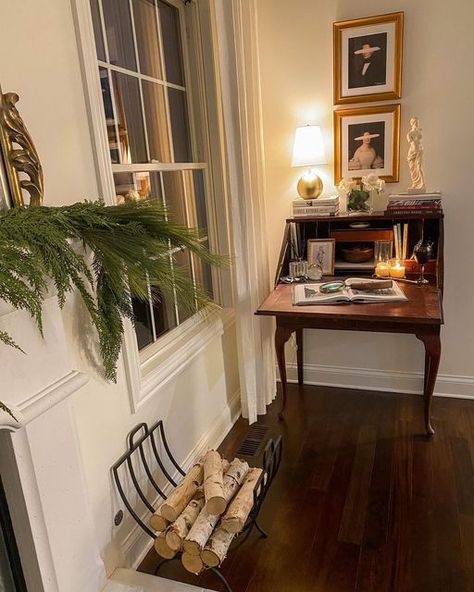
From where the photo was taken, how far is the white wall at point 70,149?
1.20 m

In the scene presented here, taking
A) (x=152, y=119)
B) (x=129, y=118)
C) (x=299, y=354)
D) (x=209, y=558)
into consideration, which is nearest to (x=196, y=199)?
(x=152, y=119)

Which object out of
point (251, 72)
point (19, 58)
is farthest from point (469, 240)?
point (19, 58)

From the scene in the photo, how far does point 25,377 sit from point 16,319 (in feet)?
0.52

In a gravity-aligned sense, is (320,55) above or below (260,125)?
above

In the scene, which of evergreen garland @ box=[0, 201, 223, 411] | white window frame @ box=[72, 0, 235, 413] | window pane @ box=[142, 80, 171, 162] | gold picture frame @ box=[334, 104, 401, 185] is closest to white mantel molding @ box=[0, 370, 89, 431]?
evergreen garland @ box=[0, 201, 223, 411]

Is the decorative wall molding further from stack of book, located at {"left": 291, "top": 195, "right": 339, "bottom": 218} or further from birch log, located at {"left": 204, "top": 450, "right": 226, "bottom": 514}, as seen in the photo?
stack of book, located at {"left": 291, "top": 195, "right": 339, "bottom": 218}

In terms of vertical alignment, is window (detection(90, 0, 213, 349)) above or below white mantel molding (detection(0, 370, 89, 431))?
above

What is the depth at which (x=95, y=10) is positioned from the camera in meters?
1.62

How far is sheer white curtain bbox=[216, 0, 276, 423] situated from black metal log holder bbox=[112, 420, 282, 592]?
26.7 inches

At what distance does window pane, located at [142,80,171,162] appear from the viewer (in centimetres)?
196

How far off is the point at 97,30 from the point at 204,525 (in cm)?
178

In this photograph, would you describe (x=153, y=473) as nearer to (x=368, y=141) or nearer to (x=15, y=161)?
(x=15, y=161)

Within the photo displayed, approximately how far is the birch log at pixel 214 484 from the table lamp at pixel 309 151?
156 centimetres

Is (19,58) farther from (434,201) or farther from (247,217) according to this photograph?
(434,201)
